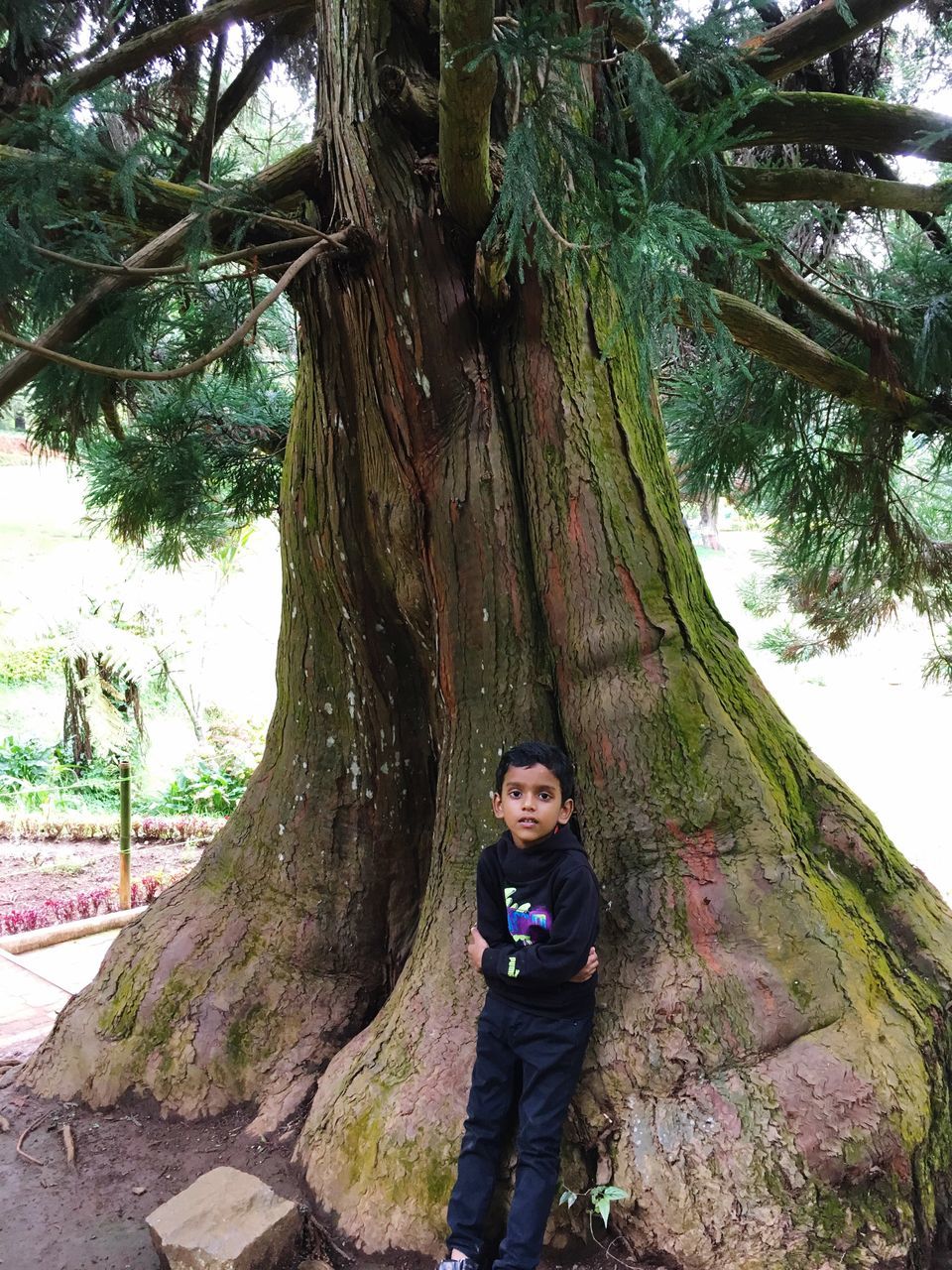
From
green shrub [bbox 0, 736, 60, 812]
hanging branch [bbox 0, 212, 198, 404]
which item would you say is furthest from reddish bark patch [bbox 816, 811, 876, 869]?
green shrub [bbox 0, 736, 60, 812]

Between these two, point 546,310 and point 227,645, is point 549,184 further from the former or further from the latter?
point 227,645

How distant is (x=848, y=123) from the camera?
2.11 meters

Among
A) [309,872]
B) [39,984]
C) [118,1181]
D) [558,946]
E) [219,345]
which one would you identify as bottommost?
[118,1181]

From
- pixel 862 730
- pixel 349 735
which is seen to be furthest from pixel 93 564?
pixel 862 730

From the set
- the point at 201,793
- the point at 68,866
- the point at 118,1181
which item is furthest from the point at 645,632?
the point at 201,793

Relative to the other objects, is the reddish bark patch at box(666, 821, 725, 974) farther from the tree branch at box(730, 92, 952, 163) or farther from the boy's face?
the tree branch at box(730, 92, 952, 163)

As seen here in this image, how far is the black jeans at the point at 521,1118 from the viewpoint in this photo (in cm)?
182

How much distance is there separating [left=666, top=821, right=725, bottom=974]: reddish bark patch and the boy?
262 mm

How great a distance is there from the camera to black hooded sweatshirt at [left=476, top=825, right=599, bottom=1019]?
6.22ft

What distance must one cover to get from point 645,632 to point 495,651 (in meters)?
0.41

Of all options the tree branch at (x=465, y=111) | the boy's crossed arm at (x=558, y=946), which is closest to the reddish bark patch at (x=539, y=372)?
the tree branch at (x=465, y=111)

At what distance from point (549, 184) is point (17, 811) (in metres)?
8.31

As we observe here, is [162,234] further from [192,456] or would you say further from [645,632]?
[192,456]

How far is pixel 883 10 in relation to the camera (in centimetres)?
196
